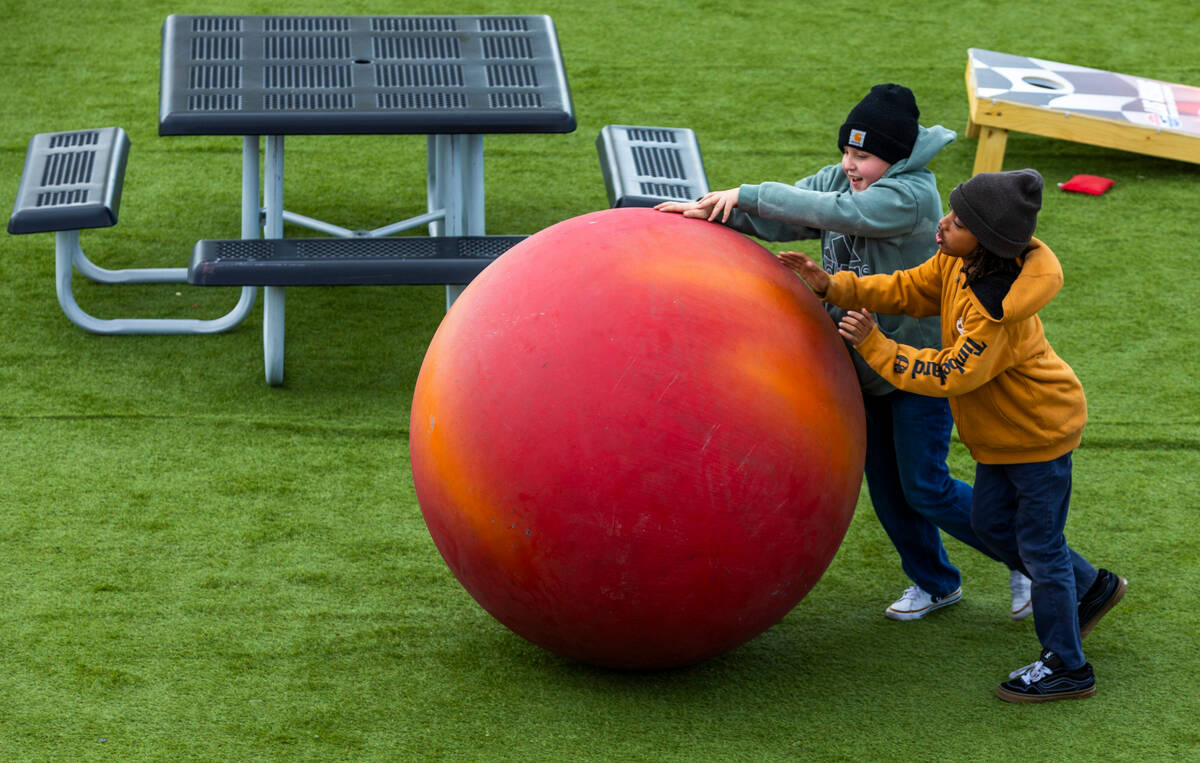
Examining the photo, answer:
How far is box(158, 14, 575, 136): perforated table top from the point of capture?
5328 mm

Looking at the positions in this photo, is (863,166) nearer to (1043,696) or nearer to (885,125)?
(885,125)

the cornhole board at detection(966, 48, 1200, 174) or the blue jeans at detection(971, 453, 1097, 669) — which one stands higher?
the blue jeans at detection(971, 453, 1097, 669)

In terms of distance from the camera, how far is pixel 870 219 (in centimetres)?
362

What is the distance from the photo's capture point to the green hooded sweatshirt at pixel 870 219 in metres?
3.62

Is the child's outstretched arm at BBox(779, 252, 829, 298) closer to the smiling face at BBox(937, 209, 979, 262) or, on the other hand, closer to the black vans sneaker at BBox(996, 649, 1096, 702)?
the smiling face at BBox(937, 209, 979, 262)

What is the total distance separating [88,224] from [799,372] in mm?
3292

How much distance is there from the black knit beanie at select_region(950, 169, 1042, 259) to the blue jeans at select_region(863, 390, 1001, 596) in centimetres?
60

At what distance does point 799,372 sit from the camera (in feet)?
10.9

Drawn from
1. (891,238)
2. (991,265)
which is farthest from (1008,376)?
(891,238)

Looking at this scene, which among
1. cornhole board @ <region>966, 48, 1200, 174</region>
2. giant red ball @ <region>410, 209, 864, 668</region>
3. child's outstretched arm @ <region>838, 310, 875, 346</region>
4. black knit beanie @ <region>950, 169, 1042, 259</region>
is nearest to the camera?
giant red ball @ <region>410, 209, 864, 668</region>

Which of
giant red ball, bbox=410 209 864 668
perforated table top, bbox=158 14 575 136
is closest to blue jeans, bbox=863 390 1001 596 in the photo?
giant red ball, bbox=410 209 864 668

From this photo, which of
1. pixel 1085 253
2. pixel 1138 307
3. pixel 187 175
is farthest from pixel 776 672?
pixel 187 175

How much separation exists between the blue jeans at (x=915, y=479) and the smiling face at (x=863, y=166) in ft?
1.88

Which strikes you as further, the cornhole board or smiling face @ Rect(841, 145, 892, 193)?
the cornhole board
